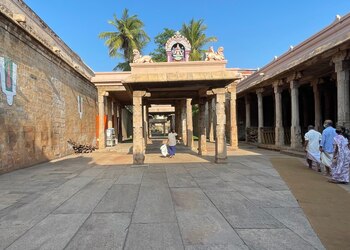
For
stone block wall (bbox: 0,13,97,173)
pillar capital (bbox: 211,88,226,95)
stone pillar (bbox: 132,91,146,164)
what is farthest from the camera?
pillar capital (bbox: 211,88,226,95)

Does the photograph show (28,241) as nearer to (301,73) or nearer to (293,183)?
(293,183)

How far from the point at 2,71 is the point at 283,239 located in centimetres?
979

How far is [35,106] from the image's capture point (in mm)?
13211

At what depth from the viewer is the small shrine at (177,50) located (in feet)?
43.9

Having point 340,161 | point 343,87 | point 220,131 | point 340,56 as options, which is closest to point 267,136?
point 343,87

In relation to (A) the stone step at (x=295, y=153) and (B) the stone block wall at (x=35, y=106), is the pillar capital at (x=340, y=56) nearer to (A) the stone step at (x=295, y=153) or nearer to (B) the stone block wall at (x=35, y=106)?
(A) the stone step at (x=295, y=153)

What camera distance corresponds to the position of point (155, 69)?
12.4 metres

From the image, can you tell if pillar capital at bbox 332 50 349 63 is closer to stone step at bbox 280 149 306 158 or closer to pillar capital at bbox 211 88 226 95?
pillar capital at bbox 211 88 226 95

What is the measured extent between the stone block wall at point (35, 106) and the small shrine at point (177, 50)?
5469 millimetres

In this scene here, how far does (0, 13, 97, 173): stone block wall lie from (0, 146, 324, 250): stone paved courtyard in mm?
2091

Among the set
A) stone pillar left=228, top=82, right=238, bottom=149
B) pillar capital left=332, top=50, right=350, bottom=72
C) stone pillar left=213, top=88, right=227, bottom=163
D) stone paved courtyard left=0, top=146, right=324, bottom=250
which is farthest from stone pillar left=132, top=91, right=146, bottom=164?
stone pillar left=228, top=82, right=238, bottom=149

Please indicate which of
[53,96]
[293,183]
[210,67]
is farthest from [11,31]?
[293,183]

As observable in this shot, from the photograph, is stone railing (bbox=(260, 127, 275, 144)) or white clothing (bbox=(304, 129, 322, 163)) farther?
stone railing (bbox=(260, 127, 275, 144))

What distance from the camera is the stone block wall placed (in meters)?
10.7
